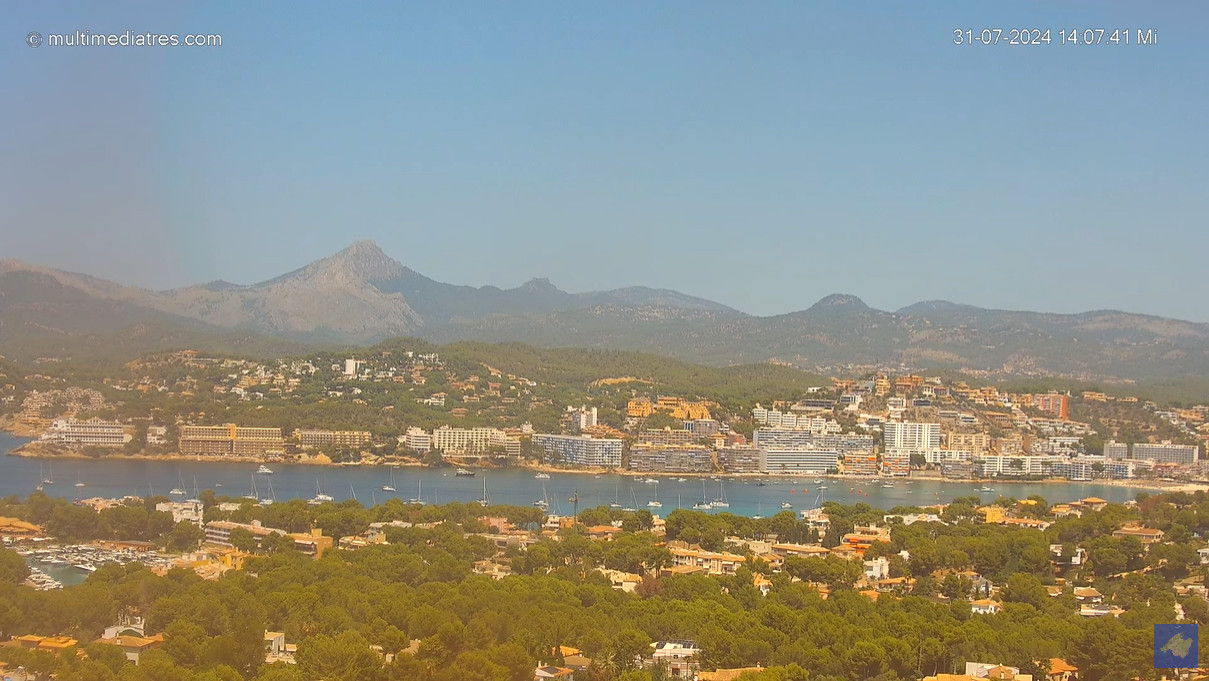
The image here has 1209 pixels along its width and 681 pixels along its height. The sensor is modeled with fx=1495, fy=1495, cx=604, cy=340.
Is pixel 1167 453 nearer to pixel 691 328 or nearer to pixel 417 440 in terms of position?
pixel 417 440

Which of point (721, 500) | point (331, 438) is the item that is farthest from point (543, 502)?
point (331, 438)

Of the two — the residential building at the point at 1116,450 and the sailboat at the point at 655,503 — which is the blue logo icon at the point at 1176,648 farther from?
the residential building at the point at 1116,450

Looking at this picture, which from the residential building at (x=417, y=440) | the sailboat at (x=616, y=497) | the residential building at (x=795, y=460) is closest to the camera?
the sailboat at (x=616, y=497)

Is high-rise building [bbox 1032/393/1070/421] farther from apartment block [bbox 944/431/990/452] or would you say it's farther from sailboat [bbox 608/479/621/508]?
sailboat [bbox 608/479/621/508]

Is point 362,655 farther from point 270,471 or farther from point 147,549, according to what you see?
point 270,471

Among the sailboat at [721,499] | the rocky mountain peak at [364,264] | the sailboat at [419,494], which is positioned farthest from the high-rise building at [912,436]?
the rocky mountain peak at [364,264]

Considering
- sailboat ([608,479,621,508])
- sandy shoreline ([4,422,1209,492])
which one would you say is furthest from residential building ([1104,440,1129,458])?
sailboat ([608,479,621,508])

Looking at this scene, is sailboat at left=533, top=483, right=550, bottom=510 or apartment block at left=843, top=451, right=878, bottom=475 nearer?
sailboat at left=533, top=483, right=550, bottom=510
